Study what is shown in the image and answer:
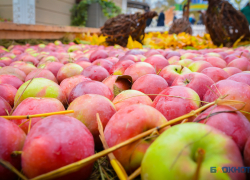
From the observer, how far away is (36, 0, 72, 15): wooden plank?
7.54 metres

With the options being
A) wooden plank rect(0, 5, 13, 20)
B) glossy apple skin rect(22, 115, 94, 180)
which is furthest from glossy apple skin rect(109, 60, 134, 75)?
wooden plank rect(0, 5, 13, 20)

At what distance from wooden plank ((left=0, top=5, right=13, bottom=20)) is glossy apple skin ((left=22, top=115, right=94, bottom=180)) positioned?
26.8 feet

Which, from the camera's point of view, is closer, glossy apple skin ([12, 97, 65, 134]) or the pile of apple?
the pile of apple

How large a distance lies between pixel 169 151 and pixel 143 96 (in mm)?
585

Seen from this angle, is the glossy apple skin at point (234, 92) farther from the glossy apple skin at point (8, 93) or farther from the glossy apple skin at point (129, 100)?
the glossy apple skin at point (8, 93)

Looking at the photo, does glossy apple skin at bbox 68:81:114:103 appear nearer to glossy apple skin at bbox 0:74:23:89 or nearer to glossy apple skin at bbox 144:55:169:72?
glossy apple skin at bbox 0:74:23:89

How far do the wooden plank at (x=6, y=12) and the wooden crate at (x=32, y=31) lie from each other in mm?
3107

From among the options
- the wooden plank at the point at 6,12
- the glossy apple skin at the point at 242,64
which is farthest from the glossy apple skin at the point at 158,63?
the wooden plank at the point at 6,12

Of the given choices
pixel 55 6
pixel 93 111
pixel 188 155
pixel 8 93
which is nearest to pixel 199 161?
pixel 188 155

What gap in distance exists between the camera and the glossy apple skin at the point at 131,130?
65 cm

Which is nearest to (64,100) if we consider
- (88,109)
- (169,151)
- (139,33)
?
(88,109)

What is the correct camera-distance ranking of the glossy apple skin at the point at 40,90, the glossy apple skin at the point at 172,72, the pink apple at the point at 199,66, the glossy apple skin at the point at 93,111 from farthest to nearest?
the pink apple at the point at 199,66
the glossy apple skin at the point at 172,72
the glossy apple skin at the point at 40,90
the glossy apple skin at the point at 93,111

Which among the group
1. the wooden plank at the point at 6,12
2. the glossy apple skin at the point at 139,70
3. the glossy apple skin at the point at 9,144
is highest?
the wooden plank at the point at 6,12

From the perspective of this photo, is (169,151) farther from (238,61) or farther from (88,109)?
(238,61)
